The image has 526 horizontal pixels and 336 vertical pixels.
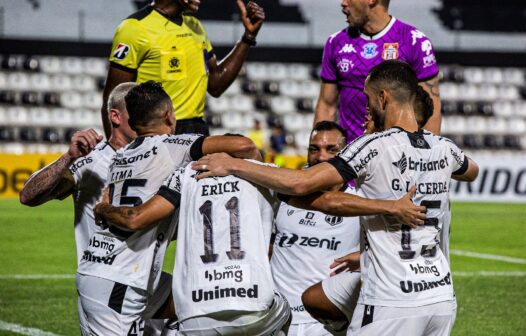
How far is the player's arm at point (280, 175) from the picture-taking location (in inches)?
163

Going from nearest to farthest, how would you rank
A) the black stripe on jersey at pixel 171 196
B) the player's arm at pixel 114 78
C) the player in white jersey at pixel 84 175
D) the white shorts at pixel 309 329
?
the black stripe on jersey at pixel 171 196 < the player in white jersey at pixel 84 175 < the white shorts at pixel 309 329 < the player's arm at pixel 114 78

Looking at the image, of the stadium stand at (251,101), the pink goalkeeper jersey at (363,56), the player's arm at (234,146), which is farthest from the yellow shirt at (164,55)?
the stadium stand at (251,101)

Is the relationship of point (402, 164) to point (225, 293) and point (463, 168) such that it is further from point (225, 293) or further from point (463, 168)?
point (225, 293)

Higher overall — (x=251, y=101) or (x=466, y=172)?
(x=466, y=172)

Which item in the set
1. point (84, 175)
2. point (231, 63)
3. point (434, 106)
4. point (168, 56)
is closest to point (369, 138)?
point (84, 175)

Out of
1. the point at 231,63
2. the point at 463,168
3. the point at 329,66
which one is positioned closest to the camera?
the point at 463,168

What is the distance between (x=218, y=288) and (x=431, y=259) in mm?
1002

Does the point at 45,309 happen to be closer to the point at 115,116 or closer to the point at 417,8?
the point at 115,116

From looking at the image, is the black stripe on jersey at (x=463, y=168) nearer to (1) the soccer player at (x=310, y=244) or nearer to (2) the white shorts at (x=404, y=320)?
(2) the white shorts at (x=404, y=320)

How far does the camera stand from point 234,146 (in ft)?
14.5

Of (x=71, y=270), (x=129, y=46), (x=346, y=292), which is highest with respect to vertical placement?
(x=129, y=46)

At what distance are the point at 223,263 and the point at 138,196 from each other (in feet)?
2.35

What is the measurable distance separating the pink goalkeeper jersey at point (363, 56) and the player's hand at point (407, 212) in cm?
215

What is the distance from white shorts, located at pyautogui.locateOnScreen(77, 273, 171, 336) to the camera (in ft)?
15.3
